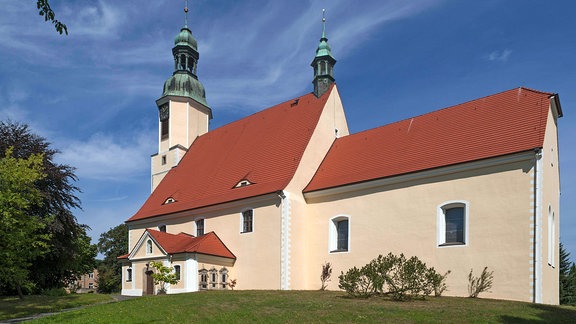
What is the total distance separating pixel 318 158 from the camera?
84.3ft

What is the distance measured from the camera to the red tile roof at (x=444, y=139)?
18641 millimetres

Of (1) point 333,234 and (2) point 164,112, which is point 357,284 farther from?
(2) point 164,112

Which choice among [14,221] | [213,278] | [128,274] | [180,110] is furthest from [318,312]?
[180,110]

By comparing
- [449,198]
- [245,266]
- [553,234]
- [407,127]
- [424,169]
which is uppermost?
[407,127]

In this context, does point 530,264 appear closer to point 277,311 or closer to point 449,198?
point 449,198

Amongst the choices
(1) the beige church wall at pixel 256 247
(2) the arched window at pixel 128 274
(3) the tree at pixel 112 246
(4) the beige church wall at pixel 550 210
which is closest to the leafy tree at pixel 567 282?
(4) the beige church wall at pixel 550 210

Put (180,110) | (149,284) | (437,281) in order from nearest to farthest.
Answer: (437,281) → (149,284) → (180,110)

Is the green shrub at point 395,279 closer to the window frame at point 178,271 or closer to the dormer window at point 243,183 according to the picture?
the window frame at point 178,271

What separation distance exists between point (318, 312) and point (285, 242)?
9410 mm

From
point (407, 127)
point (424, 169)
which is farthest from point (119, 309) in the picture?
point (407, 127)

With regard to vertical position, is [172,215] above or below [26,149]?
below

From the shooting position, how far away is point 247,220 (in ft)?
81.1

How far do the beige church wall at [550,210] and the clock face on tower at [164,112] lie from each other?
2496 cm

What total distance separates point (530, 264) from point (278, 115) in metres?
17.3
